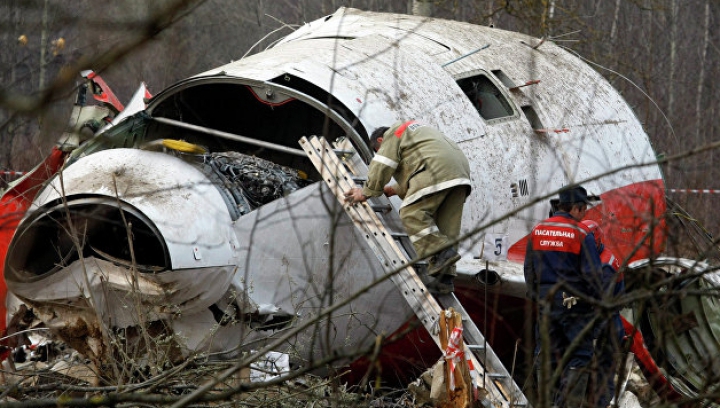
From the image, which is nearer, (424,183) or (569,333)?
(424,183)

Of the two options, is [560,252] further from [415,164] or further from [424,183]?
[415,164]

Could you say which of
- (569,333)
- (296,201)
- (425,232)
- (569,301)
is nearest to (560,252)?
(569,301)

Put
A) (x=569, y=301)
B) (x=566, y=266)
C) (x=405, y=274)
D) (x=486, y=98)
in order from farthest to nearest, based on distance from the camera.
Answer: (x=486, y=98) < (x=566, y=266) < (x=569, y=301) < (x=405, y=274)

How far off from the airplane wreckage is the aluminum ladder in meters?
0.14

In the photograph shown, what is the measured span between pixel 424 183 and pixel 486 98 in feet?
6.12

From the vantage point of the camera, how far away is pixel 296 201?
7.29 meters

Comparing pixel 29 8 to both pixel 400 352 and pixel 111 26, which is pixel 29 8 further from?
pixel 400 352

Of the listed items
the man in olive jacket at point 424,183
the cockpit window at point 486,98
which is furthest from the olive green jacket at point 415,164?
the cockpit window at point 486,98

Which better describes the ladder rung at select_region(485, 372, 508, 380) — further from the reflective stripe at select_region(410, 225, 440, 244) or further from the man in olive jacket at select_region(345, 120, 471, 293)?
the reflective stripe at select_region(410, 225, 440, 244)

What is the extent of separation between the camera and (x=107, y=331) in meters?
6.54

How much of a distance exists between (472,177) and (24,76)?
17.8ft

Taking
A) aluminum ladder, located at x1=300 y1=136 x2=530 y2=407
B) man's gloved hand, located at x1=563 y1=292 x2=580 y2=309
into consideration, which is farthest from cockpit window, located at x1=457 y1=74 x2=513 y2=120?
man's gloved hand, located at x1=563 y1=292 x2=580 y2=309

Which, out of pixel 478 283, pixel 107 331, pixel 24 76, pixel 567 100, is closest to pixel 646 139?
pixel 567 100

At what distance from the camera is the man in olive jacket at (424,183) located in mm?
7242
